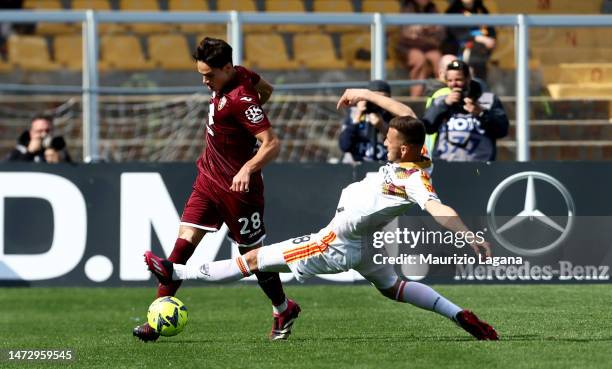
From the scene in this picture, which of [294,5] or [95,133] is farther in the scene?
[294,5]

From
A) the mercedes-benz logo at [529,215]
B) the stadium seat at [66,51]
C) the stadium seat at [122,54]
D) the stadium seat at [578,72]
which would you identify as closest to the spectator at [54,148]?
the stadium seat at [122,54]

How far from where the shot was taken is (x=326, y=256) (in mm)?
8695

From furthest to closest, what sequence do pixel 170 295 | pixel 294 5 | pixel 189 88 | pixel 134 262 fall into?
pixel 294 5 < pixel 189 88 < pixel 134 262 < pixel 170 295

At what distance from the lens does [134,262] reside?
13773mm

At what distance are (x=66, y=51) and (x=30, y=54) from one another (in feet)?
1.88

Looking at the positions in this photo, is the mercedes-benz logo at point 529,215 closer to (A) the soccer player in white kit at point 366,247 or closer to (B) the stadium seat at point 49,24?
(A) the soccer player in white kit at point 366,247

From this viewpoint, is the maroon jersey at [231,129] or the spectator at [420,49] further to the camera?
the spectator at [420,49]

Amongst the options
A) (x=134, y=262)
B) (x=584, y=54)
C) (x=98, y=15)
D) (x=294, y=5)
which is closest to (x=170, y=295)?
(x=134, y=262)

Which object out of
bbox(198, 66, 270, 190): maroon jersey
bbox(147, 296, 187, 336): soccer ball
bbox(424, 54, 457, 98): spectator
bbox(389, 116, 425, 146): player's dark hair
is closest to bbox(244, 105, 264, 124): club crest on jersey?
bbox(198, 66, 270, 190): maroon jersey

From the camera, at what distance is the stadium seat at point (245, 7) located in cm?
1479

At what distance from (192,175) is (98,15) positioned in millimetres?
2023

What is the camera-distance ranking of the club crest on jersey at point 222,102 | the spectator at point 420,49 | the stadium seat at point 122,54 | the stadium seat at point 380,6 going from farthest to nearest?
the stadium seat at point 122,54 → the stadium seat at point 380,6 → the spectator at point 420,49 → the club crest on jersey at point 222,102

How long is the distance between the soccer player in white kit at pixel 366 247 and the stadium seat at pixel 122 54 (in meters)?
8.78

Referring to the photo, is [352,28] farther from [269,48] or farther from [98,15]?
[98,15]
